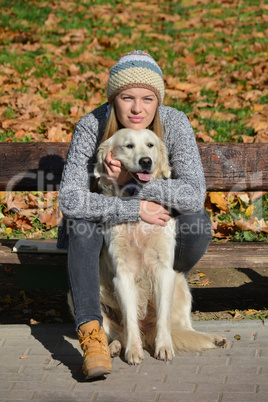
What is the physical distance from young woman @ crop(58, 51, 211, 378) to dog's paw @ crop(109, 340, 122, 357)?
0.19 metres

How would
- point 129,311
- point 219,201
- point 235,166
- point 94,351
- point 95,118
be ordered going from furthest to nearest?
point 219,201
point 235,166
point 95,118
point 129,311
point 94,351

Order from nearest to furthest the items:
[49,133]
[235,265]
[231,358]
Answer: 1. [231,358]
2. [235,265]
3. [49,133]

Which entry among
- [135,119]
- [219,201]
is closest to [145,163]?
[135,119]

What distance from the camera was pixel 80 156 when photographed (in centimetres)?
326

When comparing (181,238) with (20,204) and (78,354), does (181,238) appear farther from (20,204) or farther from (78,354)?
(20,204)

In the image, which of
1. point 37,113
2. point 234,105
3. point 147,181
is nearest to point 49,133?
point 37,113

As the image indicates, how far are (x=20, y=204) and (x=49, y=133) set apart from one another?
32.5 inches

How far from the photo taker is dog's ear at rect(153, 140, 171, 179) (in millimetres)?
3252

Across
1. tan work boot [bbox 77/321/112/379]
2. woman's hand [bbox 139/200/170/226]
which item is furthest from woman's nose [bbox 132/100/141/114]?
tan work boot [bbox 77/321/112/379]

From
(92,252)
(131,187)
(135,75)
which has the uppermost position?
(135,75)

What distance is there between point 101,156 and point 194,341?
3.76ft

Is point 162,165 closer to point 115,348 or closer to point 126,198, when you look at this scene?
point 126,198

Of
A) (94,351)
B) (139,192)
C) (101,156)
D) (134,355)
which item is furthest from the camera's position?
(101,156)

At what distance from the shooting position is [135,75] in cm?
309
